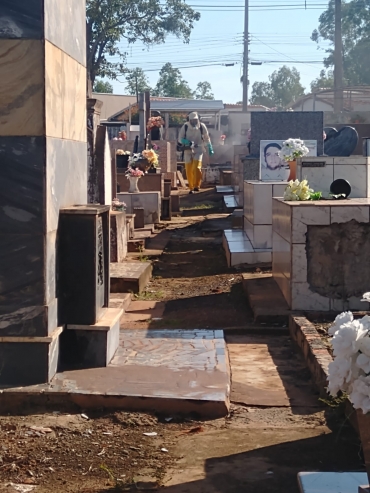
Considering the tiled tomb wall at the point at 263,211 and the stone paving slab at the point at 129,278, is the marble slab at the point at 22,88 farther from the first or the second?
the tiled tomb wall at the point at 263,211

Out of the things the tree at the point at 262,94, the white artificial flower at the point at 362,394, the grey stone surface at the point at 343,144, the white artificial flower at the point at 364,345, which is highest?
the tree at the point at 262,94

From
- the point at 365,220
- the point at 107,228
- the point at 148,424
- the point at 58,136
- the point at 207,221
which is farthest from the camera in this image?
the point at 207,221

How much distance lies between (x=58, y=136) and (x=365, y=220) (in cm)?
317

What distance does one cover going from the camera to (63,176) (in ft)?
15.8

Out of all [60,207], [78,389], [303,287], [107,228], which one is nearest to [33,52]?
[60,207]

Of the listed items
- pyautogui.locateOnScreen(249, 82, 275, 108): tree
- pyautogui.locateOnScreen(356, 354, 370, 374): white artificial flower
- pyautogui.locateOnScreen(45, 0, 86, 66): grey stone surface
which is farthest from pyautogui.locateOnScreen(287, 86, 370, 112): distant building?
pyautogui.locateOnScreen(249, 82, 275, 108): tree

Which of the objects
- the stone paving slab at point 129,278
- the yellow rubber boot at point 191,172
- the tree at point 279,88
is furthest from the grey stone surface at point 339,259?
the tree at point 279,88

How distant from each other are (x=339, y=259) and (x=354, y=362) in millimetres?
4310

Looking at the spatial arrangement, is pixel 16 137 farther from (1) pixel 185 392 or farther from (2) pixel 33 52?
(1) pixel 185 392

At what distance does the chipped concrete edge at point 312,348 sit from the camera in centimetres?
487

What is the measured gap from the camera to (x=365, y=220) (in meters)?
6.83

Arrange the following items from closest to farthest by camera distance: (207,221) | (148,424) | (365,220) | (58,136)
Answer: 1. (148,424)
2. (58,136)
3. (365,220)
4. (207,221)

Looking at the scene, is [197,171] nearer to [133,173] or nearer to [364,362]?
[133,173]

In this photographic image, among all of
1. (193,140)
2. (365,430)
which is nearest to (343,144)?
(193,140)
